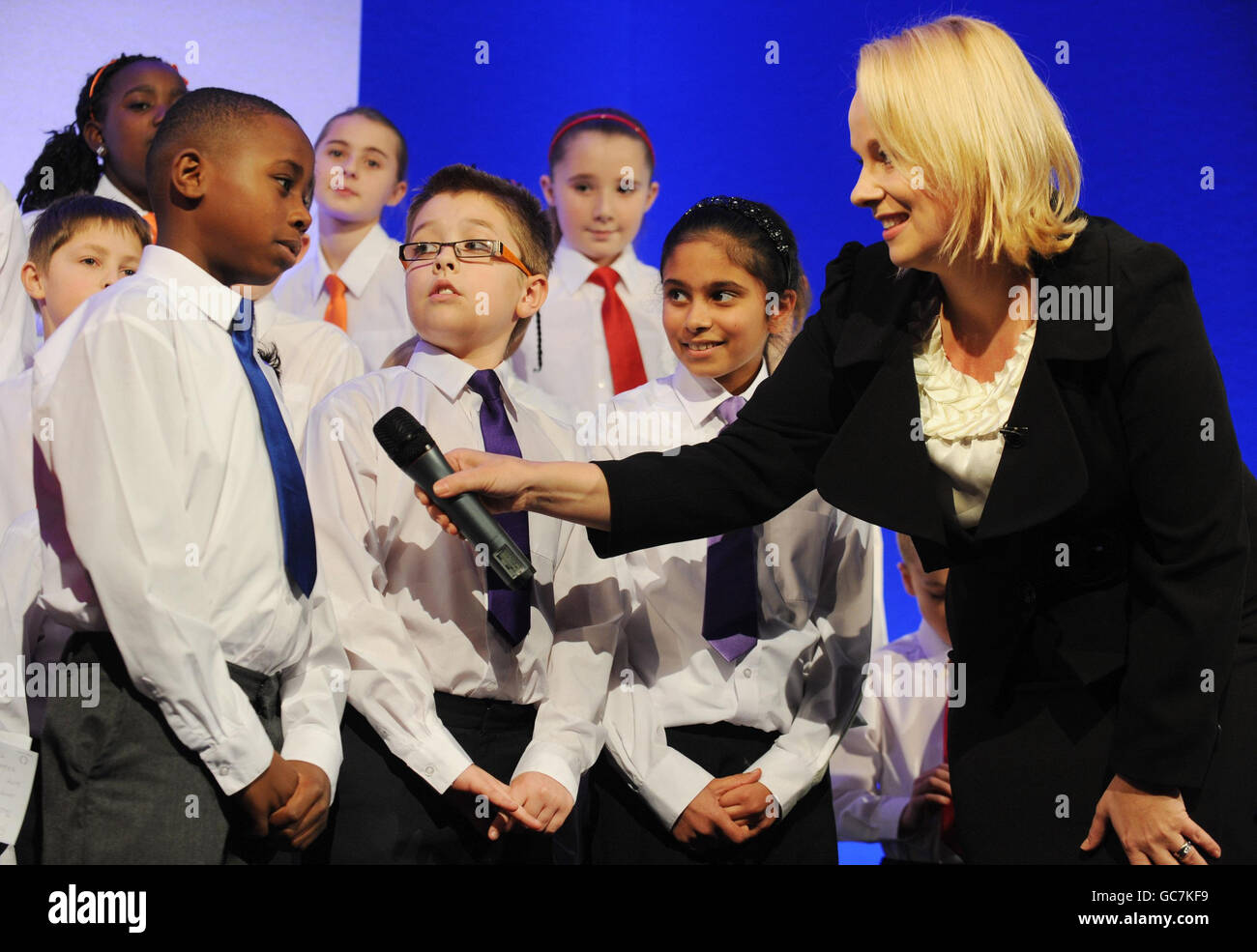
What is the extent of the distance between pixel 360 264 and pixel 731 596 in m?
1.50

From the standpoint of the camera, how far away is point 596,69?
146 inches

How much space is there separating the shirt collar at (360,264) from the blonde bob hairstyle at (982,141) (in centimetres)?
186

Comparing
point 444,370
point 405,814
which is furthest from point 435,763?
point 444,370

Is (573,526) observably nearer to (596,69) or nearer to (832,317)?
(832,317)

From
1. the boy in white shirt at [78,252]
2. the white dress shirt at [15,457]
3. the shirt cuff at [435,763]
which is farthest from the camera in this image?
the boy in white shirt at [78,252]

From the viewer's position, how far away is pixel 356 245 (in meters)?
3.35

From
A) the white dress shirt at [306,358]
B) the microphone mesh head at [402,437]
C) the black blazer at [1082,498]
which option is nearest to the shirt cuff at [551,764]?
the black blazer at [1082,498]

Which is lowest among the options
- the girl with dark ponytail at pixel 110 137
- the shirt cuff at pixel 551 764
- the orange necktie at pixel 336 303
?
the shirt cuff at pixel 551 764

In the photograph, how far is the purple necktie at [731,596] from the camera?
2441mm

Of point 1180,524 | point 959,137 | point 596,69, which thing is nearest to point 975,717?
point 1180,524

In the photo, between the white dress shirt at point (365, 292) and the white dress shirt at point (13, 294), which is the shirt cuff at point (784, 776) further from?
the white dress shirt at point (13, 294)

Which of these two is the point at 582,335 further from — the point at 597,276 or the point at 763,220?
the point at 763,220

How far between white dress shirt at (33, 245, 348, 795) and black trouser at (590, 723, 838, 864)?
0.70 metres
